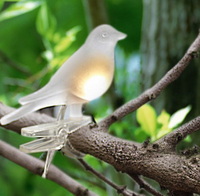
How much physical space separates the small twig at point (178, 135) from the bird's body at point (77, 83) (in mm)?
58

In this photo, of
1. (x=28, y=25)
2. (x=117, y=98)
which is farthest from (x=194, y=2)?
Answer: (x=28, y=25)

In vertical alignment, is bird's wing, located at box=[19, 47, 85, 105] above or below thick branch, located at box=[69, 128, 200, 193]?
above

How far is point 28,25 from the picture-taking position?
0.76m

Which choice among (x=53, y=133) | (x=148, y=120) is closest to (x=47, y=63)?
(x=148, y=120)

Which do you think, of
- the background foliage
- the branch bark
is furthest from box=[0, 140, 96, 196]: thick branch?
the background foliage

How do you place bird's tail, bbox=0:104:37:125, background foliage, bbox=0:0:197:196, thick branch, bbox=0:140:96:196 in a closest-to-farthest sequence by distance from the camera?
bird's tail, bbox=0:104:37:125, thick branch, bbox=0:140:96:196, background foliage, bbox=0:0:197:196

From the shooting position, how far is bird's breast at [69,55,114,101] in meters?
0.28

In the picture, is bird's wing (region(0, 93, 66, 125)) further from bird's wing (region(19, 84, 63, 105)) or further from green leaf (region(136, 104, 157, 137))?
green leaf (region(136, 104, 157, 137))

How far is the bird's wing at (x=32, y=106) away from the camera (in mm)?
269

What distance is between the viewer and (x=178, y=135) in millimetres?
291

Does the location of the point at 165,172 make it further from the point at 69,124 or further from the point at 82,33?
the point at 82,33

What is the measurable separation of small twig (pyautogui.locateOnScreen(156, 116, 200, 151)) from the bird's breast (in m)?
0.06

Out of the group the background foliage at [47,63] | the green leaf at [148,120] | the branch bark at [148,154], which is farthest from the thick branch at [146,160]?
the background foliage at [47,63]

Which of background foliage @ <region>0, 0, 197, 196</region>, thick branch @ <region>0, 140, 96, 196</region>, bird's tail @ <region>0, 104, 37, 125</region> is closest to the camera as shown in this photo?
bird's tail @ <region>0, 104, 37, 125</region>
